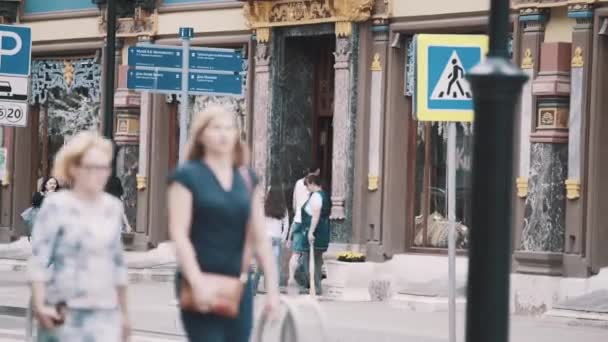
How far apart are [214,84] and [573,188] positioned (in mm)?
4986

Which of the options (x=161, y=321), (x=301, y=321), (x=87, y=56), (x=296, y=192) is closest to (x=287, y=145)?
(x=296, y=192)

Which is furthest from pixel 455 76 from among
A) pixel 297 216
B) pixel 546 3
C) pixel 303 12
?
pixel 303 12

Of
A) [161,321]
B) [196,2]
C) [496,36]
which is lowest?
[161,321]

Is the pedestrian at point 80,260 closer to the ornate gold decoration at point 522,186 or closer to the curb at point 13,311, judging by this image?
the curb at point 13,311

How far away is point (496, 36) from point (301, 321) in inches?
76.8

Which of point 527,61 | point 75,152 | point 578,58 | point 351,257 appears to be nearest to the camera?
point 75,152

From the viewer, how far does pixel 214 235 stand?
9102 mm

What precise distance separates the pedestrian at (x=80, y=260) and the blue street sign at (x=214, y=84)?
10200 mm

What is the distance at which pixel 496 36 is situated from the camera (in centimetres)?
968

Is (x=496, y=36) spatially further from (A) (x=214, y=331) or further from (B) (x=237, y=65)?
(B) (x=237, y=65)

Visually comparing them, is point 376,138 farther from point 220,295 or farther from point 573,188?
point 220,295

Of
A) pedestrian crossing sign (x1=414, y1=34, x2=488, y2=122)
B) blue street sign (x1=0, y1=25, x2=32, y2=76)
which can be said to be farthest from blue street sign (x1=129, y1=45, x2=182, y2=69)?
pedestrian crossing sign (x1=414, y1=34, x2=488, y2=122)

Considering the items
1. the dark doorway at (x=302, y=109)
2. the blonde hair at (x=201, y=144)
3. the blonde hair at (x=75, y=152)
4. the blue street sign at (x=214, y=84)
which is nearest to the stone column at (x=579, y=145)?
the blue street sign at (x=214, y=84)

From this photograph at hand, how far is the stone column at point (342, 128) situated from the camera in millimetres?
25328
